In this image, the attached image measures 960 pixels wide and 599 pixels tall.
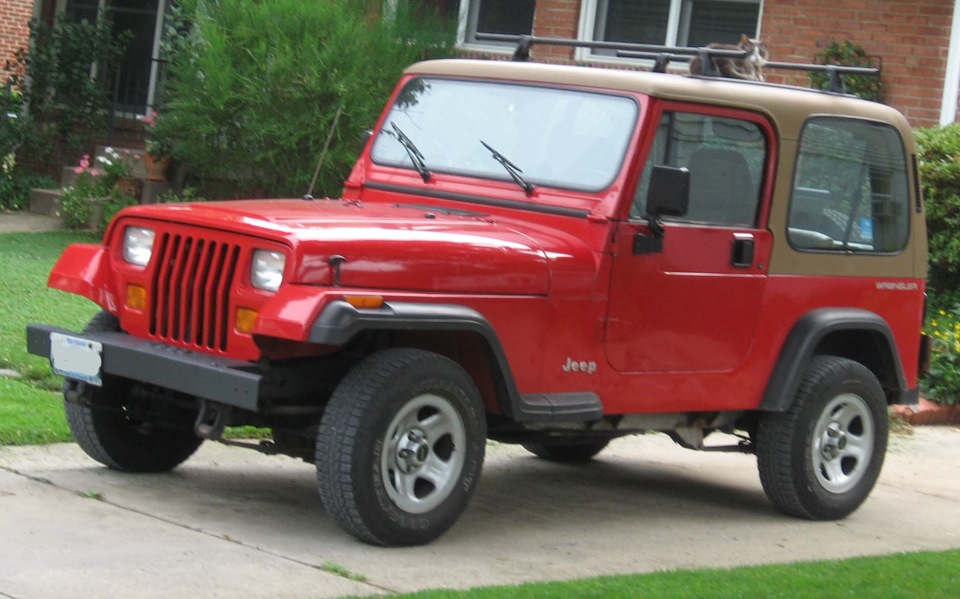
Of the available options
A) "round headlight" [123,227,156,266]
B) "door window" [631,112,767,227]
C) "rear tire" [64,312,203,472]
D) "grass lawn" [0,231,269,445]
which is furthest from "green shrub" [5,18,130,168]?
"door window" [631,112,767,227]

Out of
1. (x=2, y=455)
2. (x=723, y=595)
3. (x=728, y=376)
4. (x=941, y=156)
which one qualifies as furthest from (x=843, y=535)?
(x=941, y=156)

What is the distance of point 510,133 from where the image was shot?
6.95 metres

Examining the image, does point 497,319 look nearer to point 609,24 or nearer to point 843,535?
point 843,535

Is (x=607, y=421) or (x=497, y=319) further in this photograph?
(x=607, y=421)

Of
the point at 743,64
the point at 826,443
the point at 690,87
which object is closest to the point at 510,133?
the point at 690,87

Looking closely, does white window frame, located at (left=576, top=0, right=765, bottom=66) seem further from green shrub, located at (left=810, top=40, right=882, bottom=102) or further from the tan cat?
the tan cat

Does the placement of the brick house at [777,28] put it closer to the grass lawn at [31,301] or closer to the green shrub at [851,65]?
the green shrub at [851,65]

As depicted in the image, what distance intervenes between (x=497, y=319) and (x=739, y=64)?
16.7 feet

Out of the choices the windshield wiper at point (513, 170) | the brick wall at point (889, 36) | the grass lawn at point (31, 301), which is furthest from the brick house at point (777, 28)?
the windshield wiper at point (513, 170)

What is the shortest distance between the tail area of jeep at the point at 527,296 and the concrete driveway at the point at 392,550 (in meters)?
0.23

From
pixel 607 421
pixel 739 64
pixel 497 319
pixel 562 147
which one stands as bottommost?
pixel 607 421

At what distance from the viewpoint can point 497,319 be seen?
6070 mm

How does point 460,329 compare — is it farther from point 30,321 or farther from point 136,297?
point 30,321

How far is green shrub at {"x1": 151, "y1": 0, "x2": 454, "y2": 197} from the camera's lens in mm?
13750
